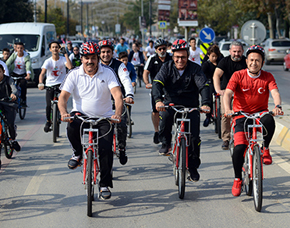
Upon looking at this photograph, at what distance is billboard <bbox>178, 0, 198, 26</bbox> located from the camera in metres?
23.4

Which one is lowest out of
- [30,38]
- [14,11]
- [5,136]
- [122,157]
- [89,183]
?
[122,157]

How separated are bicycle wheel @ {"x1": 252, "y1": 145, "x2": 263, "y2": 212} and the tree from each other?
37.2 m

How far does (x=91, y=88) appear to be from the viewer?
5.48 m

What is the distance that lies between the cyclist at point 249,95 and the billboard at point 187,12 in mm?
17851

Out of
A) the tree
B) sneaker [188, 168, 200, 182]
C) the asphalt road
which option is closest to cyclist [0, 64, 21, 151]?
the asphalt road

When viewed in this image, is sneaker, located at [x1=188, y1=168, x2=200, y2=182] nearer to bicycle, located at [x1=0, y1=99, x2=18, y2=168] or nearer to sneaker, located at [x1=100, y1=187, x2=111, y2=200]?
sneaker, located at [x1=100, y1=187, x2=111, y2=200]

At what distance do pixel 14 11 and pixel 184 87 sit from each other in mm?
37532

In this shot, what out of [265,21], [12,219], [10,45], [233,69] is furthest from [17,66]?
[265,21]

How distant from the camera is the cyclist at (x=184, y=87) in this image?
5.93 meters

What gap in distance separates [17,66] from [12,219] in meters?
7.46

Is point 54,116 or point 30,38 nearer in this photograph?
point 54,116

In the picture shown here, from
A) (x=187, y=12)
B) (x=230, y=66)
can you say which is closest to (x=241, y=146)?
(x=230, y=66)

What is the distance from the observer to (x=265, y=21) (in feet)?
194

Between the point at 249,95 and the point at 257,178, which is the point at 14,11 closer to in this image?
the point at 249,95
